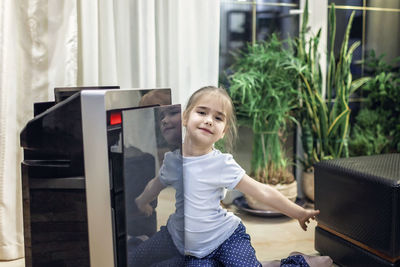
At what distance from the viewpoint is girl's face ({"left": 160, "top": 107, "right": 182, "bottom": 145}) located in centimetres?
120

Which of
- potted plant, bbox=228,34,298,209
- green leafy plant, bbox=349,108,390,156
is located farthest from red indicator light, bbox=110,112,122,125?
green leafy plant, bbox=349,108,390,156

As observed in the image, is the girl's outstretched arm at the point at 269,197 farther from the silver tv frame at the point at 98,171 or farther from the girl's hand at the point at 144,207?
the silver tv frame at the point at 98,171

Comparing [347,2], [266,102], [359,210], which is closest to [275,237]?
[359,210]

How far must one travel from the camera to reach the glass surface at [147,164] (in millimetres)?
1056

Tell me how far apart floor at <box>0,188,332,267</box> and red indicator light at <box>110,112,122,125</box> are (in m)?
1.06

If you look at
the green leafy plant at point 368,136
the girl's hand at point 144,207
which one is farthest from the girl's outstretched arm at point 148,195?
the green leafy plant at point 368,136

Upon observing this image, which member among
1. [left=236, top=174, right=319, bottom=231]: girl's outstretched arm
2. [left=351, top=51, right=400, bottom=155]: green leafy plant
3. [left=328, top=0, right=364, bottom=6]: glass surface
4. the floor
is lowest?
the floor

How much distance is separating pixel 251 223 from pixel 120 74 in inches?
41.8

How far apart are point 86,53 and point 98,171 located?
1074 millimetres

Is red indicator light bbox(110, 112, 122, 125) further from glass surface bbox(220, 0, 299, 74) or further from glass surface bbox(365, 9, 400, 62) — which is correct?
glass surface bbox(365, 9, 400, 62)

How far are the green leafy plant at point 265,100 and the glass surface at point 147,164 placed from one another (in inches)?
38.8

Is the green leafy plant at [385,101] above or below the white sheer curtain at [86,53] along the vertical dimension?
below

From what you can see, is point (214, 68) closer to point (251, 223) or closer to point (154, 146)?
point (251, 223)

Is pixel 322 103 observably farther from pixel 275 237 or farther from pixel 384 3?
pixel 384 3
